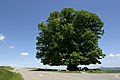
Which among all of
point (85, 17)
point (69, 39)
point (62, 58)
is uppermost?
point (85, 17)

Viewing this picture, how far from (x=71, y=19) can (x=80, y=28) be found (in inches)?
136

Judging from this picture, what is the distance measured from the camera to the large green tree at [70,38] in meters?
58.5

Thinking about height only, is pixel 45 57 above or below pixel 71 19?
below

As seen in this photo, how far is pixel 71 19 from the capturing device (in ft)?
209

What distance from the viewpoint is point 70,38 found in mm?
61375

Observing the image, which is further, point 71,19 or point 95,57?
point 71,19

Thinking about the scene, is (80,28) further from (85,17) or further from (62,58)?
(62,58)

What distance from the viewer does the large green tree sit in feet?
192

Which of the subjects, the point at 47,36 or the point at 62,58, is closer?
the point at 62,58

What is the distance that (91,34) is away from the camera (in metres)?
59.6

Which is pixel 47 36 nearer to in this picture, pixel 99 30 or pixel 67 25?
pixel 67 25

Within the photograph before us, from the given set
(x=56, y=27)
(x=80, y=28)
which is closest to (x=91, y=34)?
(x=80, y=28)

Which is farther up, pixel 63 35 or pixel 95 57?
pixel 63 35

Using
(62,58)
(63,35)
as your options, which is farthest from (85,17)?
(62,58)
